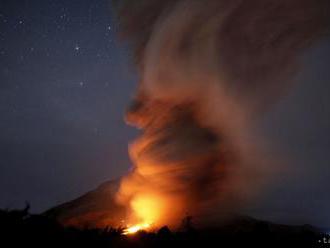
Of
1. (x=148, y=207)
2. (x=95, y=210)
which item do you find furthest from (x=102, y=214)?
(x=148, y=207)

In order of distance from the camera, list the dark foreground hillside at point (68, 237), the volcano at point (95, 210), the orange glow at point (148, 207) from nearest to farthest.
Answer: the dark foreground hillside at point (68, 237) → the orange glow at point (148, 207) → the volcano at point (95, 210)

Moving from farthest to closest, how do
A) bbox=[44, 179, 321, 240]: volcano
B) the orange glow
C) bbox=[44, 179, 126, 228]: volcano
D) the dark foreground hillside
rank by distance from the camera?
bbox=[44, 179, 126, 228]: volcano, the orange glow, bbox=[44, 179, 321, 240]: volcano, the dark foreground hillside

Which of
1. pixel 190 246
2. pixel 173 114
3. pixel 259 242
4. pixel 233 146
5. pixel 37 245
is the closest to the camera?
pixel 37 245

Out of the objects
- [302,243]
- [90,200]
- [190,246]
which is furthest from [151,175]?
[190,246]

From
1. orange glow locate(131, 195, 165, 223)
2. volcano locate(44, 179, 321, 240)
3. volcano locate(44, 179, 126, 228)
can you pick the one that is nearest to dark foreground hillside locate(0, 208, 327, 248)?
volcano locate(44, 179, 321, 240)

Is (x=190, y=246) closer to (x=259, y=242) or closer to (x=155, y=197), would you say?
(x=259, y=242)

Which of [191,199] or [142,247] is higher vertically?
[191,199]

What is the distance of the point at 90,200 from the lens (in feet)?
163

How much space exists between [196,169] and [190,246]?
2416cm

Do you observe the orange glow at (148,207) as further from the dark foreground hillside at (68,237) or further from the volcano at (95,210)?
the dark foreground hillside at (68,237)

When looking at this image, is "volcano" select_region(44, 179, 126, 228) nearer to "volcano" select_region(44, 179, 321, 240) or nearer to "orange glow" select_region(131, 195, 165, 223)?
"volcano" select_region(44, 179, 321, 240)

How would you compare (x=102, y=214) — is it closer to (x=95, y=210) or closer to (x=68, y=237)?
(x=95, y=210)

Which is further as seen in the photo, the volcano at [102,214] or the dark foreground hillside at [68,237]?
the volcano at [102,214]

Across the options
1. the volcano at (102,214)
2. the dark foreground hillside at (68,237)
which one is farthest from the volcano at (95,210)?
the dark foreground hillside at (68,237)
